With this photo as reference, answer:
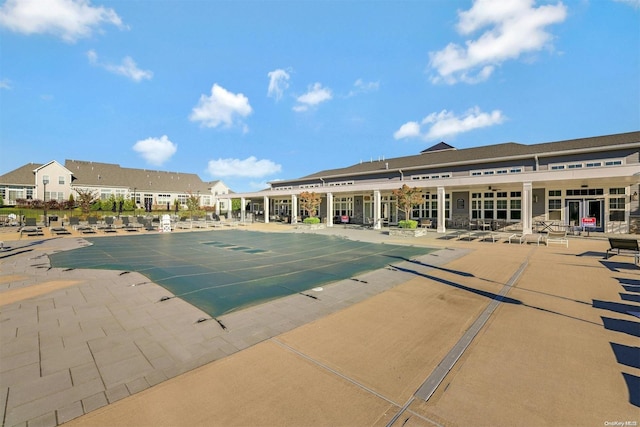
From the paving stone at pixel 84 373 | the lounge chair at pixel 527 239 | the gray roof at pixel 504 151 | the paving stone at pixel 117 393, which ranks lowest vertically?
the paving stone at pixel 117 393

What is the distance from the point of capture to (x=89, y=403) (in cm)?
273

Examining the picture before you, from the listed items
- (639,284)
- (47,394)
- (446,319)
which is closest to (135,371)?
(47,394)

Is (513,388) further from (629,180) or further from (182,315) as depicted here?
(629,180)

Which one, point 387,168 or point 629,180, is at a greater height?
point 387,168

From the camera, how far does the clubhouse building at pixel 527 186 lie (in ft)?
54.7

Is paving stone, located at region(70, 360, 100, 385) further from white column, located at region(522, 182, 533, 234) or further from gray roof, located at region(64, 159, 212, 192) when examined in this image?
gray roof, located at region(64, 159, 212, 192)

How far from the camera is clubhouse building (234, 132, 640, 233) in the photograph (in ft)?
54.7

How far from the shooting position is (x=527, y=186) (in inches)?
650

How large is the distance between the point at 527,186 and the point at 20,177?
65.1 meters

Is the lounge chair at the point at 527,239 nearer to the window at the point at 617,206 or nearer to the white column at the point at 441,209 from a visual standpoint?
the white column at the point at 441,209

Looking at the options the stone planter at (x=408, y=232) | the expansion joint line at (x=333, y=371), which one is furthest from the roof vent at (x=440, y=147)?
the expansion joint line at (x=333, y=371)

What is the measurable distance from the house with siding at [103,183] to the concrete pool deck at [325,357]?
1342 inches

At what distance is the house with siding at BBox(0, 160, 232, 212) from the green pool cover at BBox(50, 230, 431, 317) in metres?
26.1

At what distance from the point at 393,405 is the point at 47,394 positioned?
144 inches
